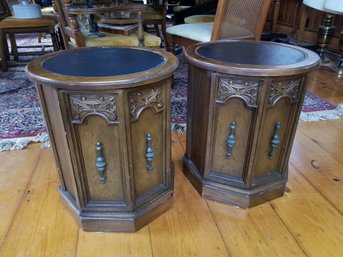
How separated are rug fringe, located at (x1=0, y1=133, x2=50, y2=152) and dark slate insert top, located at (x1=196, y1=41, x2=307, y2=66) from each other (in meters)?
1.09

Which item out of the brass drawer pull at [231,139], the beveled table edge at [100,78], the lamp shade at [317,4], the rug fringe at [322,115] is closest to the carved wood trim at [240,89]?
the brass drawer pull at [231,139]

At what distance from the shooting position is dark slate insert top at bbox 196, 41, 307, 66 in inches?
40.3

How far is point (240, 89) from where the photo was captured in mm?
976

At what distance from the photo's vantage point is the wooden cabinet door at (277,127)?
38.8 inches

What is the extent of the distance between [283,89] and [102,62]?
2.11 feet

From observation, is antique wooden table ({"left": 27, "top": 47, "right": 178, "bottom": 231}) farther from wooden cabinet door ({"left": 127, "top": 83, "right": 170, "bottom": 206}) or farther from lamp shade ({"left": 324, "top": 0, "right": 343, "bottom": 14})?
lamp shade ({"left": 324, "top": 0, "right": 343, "bottom": 14})

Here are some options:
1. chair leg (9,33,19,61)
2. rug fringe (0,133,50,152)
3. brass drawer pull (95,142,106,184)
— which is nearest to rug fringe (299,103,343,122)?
brass drawer pull (95,142,106,184)

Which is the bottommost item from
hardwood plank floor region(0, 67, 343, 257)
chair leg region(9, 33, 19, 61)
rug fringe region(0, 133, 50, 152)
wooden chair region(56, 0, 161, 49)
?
rug fringe region(0, 133, 50, 152)

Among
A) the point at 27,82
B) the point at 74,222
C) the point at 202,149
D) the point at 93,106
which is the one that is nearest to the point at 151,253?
the point at 74,222

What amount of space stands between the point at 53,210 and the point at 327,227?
1114mm

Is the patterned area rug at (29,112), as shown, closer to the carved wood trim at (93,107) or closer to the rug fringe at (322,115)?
the rug fringe at (322,115)

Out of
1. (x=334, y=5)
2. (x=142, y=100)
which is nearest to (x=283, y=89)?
→ (x=142, y=100)

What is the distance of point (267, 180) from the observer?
118 cm

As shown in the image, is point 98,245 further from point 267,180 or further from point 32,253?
point 267,180
